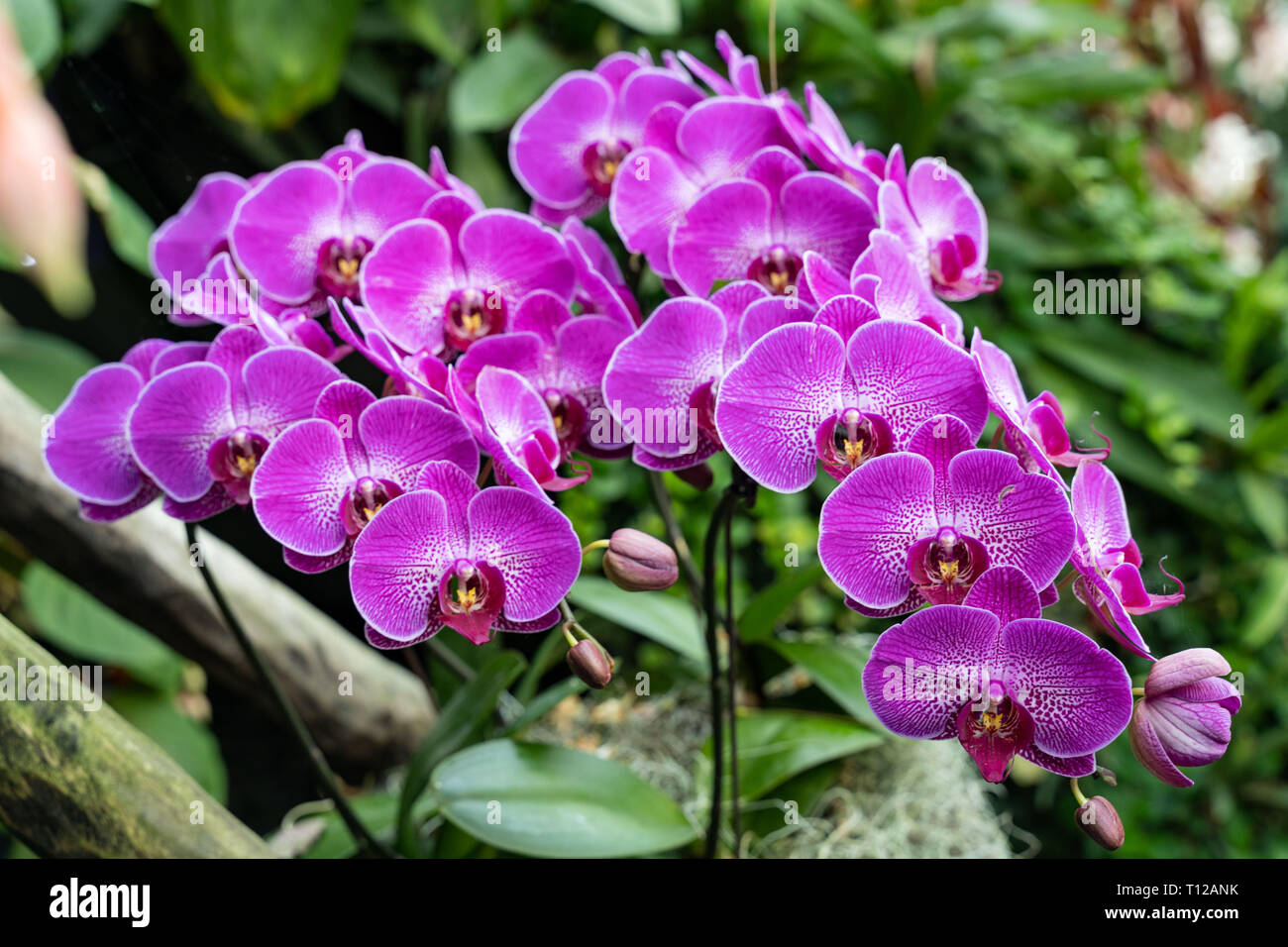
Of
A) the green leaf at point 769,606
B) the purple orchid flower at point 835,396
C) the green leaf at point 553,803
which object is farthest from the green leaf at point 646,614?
the purple orchid flower at point 835,396

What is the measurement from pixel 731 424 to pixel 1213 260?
57.6 inches

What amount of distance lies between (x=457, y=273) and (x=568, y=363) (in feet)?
0.26

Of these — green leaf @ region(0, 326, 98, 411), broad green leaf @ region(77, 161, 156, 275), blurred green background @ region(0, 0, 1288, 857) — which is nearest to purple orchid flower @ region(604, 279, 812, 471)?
blurred green background @ region(0, 0, 1288, 857)

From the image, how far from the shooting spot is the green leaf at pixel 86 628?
1056 mm

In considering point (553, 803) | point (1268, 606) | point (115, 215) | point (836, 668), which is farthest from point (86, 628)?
point (1268, 606)

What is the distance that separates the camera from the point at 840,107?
56.8 inches

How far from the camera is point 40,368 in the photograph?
1.07 m

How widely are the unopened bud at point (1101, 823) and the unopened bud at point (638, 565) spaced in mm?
194

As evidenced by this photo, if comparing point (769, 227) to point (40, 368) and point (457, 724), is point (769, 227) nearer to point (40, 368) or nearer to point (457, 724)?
point (457, 724)

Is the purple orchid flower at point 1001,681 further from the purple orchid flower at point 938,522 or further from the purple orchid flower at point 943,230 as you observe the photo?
the purple orchid flower at point 943,230

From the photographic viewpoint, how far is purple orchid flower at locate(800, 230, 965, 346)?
424 millimetres

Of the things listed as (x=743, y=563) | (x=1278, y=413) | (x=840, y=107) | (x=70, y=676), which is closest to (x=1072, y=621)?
(x=743, y=563)

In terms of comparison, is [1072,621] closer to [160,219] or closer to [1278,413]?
[1278,413]

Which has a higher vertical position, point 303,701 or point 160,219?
point 160,219
